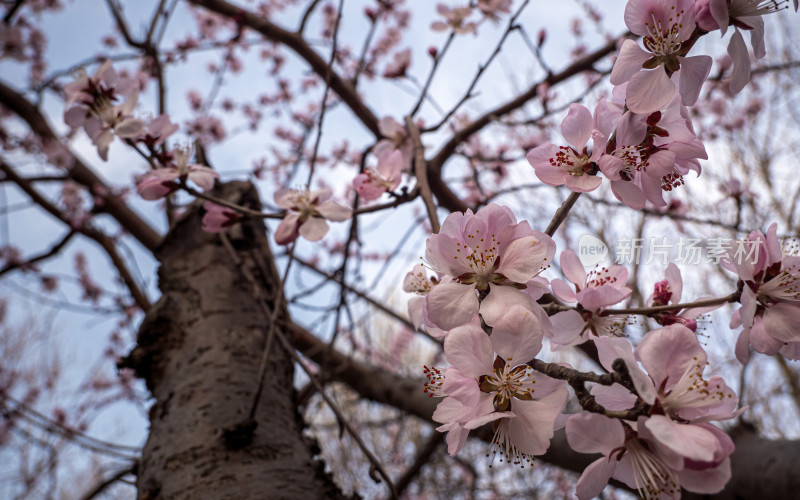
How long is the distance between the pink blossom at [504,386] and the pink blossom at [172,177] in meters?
0.76

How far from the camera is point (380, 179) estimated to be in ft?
3.63

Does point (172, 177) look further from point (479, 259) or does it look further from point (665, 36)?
point (665, 36)

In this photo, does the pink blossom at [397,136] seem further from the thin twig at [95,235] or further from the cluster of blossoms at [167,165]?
the thin twig at [95,235]

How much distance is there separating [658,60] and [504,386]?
489 millimetres

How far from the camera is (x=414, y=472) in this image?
206 centimetres

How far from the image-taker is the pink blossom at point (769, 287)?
66 cm

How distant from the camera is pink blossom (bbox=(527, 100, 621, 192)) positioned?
691mm

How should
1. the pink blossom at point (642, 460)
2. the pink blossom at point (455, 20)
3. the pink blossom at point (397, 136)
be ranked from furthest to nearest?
the pink blossom at point (455, 20), the pink blossom at point (397, 136), the pink blossom at point (642, 460)

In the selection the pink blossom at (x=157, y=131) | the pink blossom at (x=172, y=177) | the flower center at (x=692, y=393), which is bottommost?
the flower center at (x=692, y=393)

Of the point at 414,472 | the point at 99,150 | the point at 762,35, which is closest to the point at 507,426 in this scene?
the point at 762,35

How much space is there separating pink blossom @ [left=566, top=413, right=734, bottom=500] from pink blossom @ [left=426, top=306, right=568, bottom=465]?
0.14 ft

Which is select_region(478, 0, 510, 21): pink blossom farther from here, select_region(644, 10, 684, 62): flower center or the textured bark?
select_region(644, 10, 684, 62): flower center

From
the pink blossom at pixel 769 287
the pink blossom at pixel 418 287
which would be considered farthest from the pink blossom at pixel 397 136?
the pink blossom at pixel 769 287

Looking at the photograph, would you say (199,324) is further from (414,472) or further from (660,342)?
(660,342)
